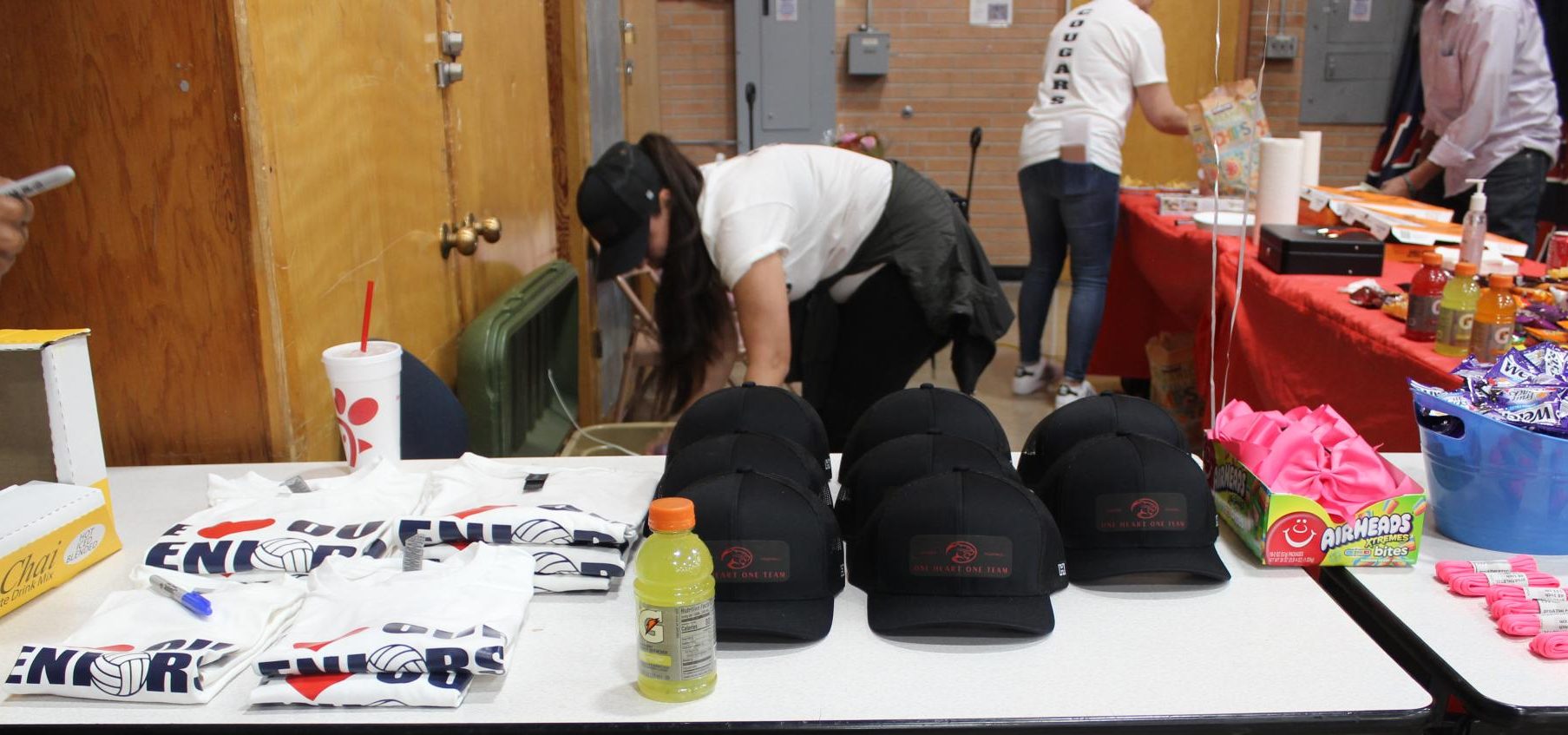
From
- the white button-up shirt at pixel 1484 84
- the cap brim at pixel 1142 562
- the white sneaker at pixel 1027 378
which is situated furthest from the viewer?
the white sneaker at pixel 1027 378

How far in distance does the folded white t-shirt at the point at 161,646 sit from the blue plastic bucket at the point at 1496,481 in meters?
1.28

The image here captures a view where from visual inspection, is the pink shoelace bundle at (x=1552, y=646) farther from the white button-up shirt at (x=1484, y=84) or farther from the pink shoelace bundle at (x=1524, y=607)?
the white button-up shirt at (x=1484, y=84)

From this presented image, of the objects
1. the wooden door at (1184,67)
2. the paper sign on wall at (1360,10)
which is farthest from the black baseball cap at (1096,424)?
the paper sign on wall at (1360,10)

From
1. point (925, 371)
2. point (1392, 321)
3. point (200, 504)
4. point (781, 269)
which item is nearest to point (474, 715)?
point (200, 504)

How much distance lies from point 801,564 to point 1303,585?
1.83 feet

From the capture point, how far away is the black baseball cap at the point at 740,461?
1.22 m

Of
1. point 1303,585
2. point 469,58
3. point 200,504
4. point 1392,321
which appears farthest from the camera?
point 469,58

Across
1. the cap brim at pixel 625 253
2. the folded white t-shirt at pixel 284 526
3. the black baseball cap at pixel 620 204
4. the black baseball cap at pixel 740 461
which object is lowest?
the folded white t-shirt at pixel 284 526

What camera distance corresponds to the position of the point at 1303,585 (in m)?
1.21

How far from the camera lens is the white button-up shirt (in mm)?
3326

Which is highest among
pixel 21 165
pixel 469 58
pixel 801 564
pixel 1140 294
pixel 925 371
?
pixel 469 58

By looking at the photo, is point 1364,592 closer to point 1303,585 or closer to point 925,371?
point 1303,585

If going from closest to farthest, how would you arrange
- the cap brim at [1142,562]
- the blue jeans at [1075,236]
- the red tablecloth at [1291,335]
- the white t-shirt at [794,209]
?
the cap brim at [1142,562]
the red tablecloth at [1291,335]
the white t-shirt at [794,209]
the blue jeans at [1075,236]

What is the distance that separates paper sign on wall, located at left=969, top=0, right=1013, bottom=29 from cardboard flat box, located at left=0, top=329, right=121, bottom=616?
5.89 m
